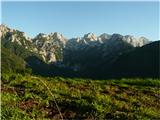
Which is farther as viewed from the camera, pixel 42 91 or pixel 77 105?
pixel 42 91

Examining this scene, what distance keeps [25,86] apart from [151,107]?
764 centimetres

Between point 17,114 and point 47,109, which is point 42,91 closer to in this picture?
point 47,109

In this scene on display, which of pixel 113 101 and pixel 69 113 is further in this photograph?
pixel 113 101

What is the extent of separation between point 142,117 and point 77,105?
295 cm

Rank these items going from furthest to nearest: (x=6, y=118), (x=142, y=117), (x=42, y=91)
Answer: (x=42, y=91) < (x=142, y=117) < (x=6, y=118)

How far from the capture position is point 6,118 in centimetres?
1357

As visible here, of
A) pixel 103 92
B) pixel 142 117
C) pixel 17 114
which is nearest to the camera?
pixel 17 114

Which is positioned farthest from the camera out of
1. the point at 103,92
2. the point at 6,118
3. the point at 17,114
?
the point at 103,92

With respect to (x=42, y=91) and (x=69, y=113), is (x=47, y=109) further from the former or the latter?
(x=42, y=91)

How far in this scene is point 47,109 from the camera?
1709cm

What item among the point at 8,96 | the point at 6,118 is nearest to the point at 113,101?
the point at 8,96

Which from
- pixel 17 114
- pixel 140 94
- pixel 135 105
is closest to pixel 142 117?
pixel 135 105

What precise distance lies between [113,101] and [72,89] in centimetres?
420

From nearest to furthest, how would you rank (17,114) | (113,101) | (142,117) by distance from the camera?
(17,114), (142,117), (113,101)
